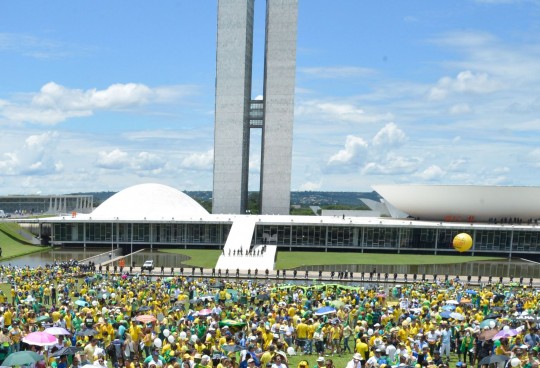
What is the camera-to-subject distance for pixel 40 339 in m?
12.6

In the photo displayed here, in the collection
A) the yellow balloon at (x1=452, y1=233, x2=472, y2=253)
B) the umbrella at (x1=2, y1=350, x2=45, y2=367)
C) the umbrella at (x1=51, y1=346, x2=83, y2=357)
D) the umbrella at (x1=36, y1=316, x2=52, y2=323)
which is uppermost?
the umbrella at (x1=2, y1=350, x2=45, y2=367)

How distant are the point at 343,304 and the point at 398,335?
5944 millimetres

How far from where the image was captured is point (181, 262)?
4366cm

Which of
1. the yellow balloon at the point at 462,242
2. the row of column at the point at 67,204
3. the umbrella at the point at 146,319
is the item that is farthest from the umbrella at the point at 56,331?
the row of column at the point at 67,204

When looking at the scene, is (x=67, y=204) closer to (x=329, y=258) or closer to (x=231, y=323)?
(x=329, y=258)

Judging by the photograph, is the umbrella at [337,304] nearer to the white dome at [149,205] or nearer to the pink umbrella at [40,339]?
the pink umbrella at [40,339]

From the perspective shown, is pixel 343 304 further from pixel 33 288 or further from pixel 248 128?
pixel 248 128

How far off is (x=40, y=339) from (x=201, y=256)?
116 ft

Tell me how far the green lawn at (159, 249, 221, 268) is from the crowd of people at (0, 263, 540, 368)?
1849 cm

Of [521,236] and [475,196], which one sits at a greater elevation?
[475,196]

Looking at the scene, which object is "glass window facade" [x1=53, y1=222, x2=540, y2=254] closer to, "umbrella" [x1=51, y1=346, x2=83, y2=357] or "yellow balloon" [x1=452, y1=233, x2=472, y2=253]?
Answer: "yellow balloon" [x1=452, y1=233, x2=472, y2=253]

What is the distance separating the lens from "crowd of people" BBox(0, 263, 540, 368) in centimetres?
1235

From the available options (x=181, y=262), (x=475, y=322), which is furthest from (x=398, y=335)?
(x=181, y=262)

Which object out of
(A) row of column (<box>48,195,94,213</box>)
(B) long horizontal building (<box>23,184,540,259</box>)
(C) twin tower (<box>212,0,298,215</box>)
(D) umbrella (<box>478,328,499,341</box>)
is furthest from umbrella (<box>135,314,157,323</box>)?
(A) row of column (<box>48,195,94,213</box>)
